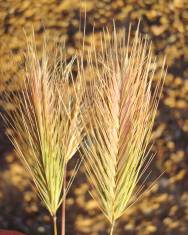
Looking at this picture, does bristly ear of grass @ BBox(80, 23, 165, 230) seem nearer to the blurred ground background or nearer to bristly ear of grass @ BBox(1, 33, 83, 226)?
bristly ear of grass @ BBox(1, 33, 83, 226)

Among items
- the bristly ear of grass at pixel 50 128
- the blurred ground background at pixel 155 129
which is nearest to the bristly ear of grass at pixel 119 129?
the bristly ear of grass at pixel 50 128

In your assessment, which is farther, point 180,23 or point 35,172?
point 180,23

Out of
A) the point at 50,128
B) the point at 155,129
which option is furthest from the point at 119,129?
the point at 155,129

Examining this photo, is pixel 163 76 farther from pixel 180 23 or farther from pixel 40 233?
pixel 40 233

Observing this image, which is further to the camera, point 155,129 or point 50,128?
point 155,129

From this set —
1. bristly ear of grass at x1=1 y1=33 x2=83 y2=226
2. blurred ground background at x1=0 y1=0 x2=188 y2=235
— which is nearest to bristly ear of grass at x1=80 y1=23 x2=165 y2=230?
bristly ear of grass at x1=1 y1=33 x2=83 y2=226

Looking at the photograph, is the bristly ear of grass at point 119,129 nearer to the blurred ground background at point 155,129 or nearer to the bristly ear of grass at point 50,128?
the bristly ear of grass at point 50,128

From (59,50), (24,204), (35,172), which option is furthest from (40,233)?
(59,50)

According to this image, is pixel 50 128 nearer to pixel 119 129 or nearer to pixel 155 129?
pixel 119 129
